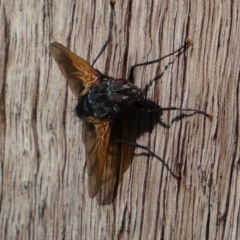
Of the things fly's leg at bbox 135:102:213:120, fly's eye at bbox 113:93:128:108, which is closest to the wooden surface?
fly's leg at bbox 135:102:213:120

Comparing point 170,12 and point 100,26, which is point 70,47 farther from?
point 170,12

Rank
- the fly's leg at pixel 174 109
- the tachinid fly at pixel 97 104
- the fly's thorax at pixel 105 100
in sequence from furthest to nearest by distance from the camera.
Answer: the fly's thorax at pixel 105 100 → the tachinid fly at pixel 97 104 → the fly's leg at pixel 174 109

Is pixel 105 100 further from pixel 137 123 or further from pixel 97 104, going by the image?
pixel 137 123

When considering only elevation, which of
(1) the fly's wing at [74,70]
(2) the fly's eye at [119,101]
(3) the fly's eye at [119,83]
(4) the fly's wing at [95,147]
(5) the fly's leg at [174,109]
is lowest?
(4) the fly's wing at [95,147]

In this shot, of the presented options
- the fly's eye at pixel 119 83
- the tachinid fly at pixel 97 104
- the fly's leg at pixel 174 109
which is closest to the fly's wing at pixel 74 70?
the tachinid fly at pixel 97 104

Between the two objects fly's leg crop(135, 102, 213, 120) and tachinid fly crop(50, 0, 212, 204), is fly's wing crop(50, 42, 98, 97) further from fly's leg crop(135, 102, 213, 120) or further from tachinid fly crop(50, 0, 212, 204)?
fly's leg crop(135, 102, 213, 120)

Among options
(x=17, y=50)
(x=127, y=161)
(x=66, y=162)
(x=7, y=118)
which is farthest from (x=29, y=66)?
(x=127, y=161)

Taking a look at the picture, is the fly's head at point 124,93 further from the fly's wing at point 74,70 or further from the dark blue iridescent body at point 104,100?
the fly's wing at point 74,70
